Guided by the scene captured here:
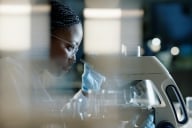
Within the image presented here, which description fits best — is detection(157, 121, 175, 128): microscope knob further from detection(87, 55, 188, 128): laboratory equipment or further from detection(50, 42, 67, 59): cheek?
detection(50, 42, 67, 59): cheek

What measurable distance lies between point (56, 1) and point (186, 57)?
2.60 ft

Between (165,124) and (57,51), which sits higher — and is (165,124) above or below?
below

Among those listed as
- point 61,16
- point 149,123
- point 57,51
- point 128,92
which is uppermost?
point 61,16

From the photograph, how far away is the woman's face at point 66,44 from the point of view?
1467mm

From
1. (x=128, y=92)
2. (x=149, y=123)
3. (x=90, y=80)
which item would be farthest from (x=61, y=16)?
(x=149, y=123)

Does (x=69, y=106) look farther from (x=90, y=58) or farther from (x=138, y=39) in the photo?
(x=138, y=39)

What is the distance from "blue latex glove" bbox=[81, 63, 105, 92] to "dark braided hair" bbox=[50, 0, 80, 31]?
0.19 metres

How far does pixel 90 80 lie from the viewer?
155 centimetres

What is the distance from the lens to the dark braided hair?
1.46 m

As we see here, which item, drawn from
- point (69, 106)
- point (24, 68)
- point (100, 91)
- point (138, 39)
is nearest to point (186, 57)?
point (138, 39)

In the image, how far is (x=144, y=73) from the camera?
1446 millimetres

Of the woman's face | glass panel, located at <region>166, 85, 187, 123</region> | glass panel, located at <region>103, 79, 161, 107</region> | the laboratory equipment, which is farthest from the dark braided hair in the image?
glass panel, located at <region>166, 85, 187, 123</region>

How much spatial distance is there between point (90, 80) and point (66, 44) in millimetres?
187

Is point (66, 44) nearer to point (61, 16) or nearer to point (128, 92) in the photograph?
point (61, 16)
